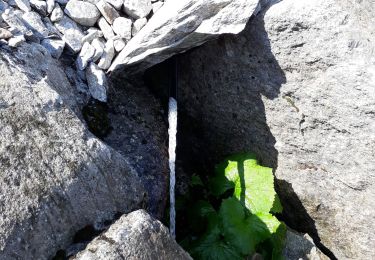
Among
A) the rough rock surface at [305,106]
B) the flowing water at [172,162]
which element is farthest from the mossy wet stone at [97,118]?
the rough rock surface at [305,106]

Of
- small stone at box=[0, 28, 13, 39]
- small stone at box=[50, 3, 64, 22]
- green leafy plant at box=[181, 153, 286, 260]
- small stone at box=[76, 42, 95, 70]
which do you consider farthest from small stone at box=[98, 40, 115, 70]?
green leafy plant at box=[181, 153, 286, 260]

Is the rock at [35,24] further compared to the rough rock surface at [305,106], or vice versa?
the rock at [35,24]

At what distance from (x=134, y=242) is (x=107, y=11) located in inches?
92.2

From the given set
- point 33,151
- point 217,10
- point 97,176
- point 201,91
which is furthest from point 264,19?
point 33,151

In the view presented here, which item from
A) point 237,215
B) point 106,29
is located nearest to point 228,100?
point 237,215

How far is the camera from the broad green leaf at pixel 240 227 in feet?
14.7

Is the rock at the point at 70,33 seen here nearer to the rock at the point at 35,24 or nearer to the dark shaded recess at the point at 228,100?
the rock at the point at 35,24

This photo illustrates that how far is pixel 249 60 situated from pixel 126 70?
1169mm

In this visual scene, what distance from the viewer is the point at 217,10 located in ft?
13.7

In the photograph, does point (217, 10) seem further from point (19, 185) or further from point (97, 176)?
point (19, 185)

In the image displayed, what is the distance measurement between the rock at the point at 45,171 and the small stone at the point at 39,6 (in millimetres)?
655

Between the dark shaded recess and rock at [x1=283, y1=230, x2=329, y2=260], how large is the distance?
0.93 ft

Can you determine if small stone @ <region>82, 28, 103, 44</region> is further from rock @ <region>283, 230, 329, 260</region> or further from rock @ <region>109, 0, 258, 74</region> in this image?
rock @ <region>283, 230, 329, 260</region>

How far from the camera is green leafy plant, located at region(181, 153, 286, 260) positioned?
4.53m
